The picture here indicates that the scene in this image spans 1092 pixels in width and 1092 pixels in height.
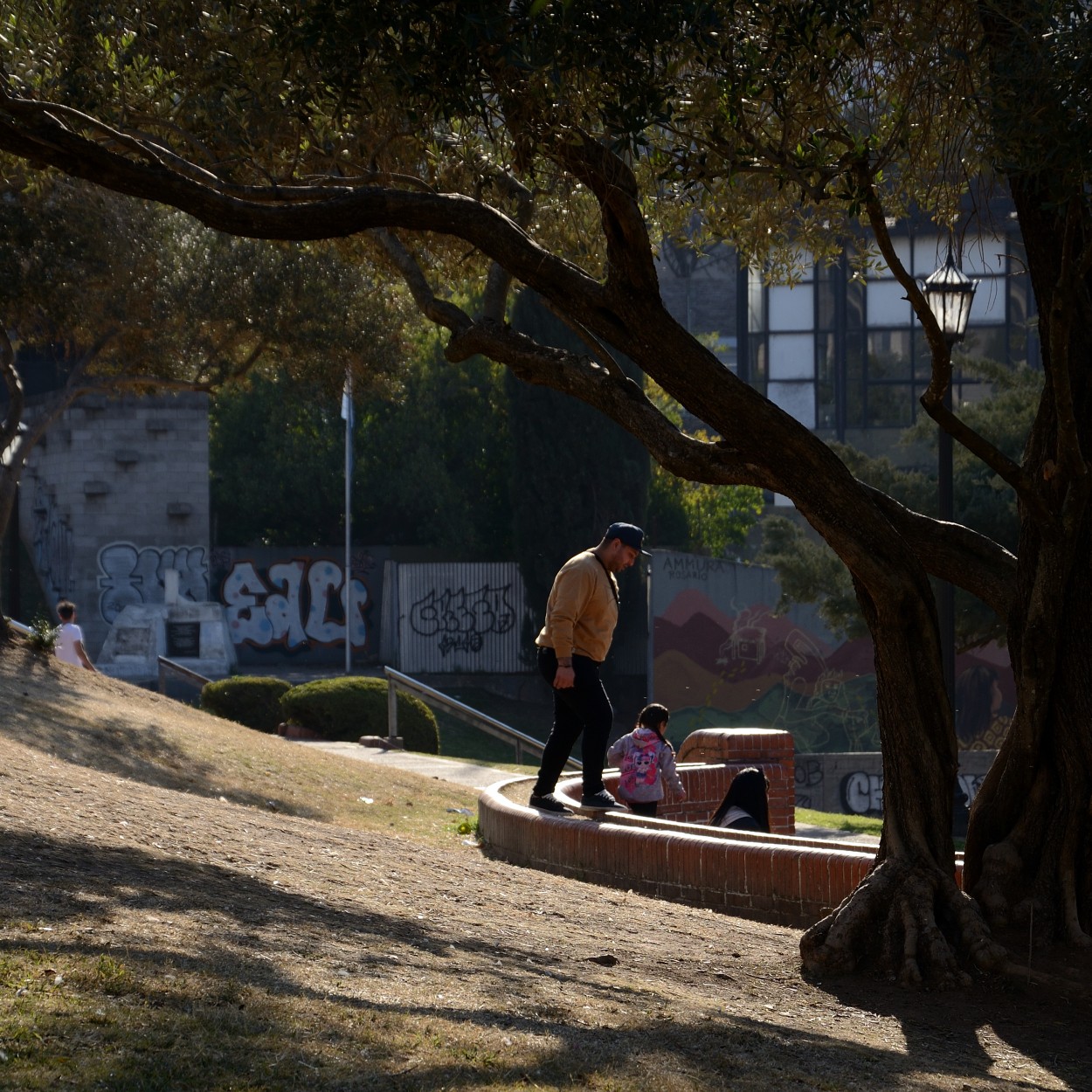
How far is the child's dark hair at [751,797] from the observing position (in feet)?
30.1

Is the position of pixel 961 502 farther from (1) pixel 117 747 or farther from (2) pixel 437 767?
(1) pixel 117 747

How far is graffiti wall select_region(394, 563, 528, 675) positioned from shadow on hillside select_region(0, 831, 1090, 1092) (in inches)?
1188

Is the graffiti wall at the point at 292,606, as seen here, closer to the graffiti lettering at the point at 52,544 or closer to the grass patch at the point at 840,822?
the graffiti lettering at the point at 52,544

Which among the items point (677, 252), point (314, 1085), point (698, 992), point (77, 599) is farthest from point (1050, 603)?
point (677, 252)

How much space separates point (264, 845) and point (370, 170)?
11.4ft

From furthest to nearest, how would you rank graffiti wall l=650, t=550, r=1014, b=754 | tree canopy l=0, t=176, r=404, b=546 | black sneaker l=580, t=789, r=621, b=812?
graffiti wall l=650, t=550, r=1014, b=754 < tree canopy l=0, t=176, r=404, b=546 < black sneaker l=580, t=789, r=621, b=812

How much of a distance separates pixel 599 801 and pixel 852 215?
12.3 ft

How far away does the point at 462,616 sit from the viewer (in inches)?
1438

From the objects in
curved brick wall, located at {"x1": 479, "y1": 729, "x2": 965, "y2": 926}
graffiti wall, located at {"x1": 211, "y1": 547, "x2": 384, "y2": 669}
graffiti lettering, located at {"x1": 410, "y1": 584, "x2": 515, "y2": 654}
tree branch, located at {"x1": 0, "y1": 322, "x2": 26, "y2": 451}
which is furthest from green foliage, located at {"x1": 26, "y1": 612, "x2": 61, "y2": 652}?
graffiti wall, located at {"x1": 211, "y1": 547, "x2": 384, "y2": 669}

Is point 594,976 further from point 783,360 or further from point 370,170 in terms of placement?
point 783,360

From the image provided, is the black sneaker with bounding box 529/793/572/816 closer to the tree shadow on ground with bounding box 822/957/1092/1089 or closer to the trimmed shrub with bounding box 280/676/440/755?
the tree shadow on ground with bounding box 822/957/1092/1089

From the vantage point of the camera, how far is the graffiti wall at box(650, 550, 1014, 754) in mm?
32188

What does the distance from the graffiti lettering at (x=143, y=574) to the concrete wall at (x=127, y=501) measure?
2 cm

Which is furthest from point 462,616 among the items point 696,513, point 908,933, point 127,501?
point 908,933
